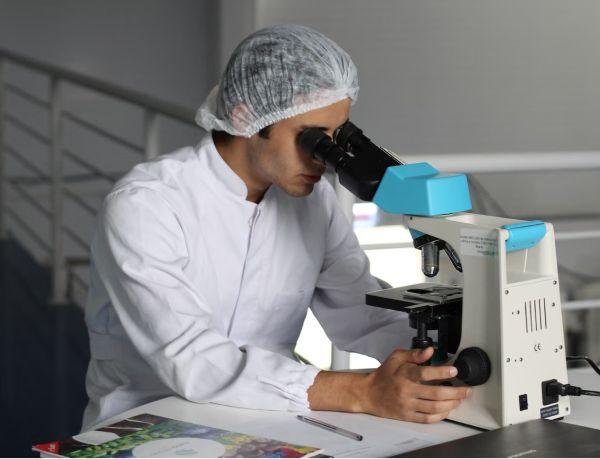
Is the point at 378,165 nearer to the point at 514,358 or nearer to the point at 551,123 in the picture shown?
the point at 514,358

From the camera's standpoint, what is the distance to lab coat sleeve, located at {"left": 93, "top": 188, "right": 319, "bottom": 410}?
135 cm

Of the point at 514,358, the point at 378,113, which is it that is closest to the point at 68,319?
the point at 378,113

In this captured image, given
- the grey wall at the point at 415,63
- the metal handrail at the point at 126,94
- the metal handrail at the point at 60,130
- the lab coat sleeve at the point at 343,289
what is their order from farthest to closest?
the grey wall at the point at 415,63 → the metal handrail at the point at 60,130 → the metal handrail at the point at 126,94 → the lab coat sleeve at the point at 343,289

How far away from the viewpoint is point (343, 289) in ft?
Result: 5.78

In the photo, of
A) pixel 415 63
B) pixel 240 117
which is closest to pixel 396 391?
pixel 240 117

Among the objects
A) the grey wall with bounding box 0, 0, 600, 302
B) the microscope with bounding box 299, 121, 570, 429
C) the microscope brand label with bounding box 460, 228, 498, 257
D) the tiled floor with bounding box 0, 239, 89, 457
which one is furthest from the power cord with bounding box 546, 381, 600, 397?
the grey wall with bounding box 0, 0, 600, 302

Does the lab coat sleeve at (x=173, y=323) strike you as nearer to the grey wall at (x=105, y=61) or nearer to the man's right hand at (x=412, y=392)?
the man's right hand at (x=412, y=392)

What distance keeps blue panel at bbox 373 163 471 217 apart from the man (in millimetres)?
214

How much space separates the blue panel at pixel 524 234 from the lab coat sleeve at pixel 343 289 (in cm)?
47

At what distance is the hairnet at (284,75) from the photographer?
4.85 ft

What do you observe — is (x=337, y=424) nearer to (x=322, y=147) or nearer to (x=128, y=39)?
(x=322, y=147)

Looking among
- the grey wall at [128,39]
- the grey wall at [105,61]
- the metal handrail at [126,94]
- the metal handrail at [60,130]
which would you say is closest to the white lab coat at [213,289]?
the metal handrail at [60,130]

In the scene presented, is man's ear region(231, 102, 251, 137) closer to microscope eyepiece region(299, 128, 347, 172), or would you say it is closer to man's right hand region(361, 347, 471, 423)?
microscope eyepiece region(299, 128, 347, 172)

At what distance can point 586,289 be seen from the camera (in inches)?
183
